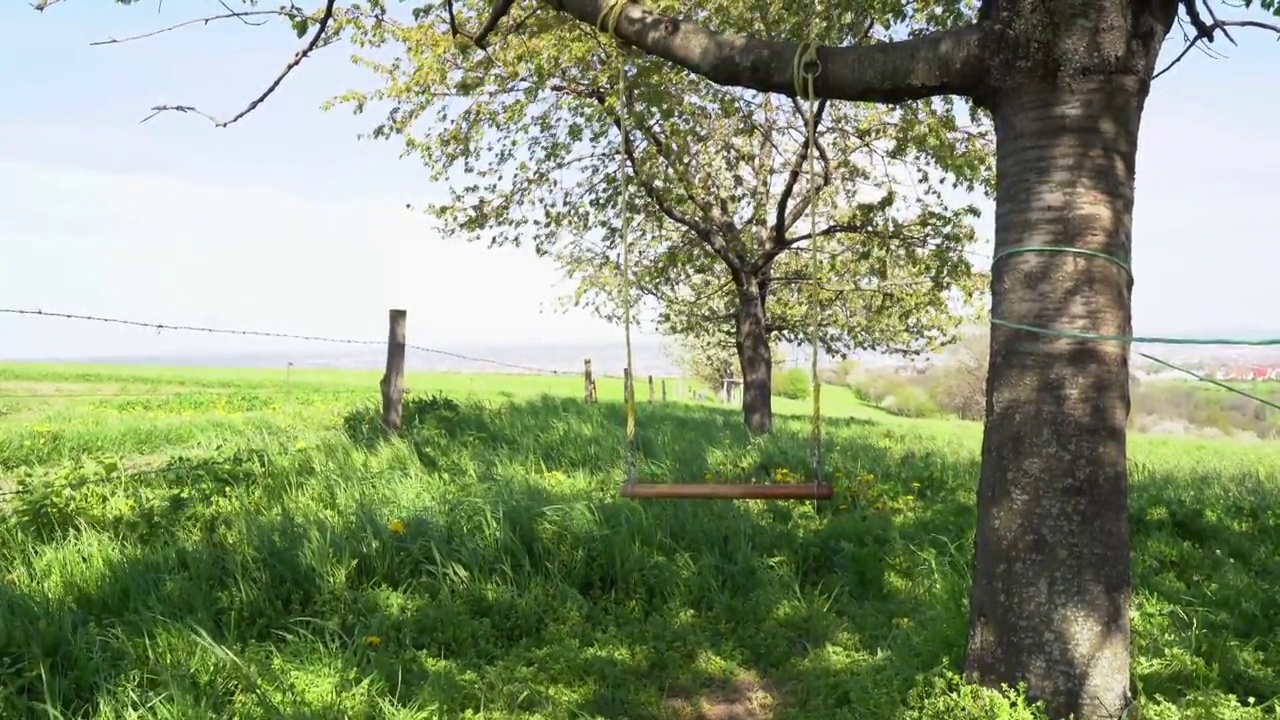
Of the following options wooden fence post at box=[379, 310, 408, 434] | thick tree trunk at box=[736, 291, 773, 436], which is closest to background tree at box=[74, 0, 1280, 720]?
wooden fence post at box=[379, 310, 408, 434]

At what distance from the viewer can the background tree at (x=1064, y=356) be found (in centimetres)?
296

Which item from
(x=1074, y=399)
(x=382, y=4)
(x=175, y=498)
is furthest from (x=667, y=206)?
(x=1074, y=399)

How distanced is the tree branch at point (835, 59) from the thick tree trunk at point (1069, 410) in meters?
0.29

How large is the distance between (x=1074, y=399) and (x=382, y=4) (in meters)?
6.31

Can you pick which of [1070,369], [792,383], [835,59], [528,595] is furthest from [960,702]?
[792,383]

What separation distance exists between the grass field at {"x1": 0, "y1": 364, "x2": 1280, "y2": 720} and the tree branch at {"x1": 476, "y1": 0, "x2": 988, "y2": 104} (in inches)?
87.1

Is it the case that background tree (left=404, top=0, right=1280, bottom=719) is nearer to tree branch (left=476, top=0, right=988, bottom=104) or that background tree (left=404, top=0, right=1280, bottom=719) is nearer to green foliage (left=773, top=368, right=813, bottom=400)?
tree branch (left=476, top=0, right=988, bottom=104)

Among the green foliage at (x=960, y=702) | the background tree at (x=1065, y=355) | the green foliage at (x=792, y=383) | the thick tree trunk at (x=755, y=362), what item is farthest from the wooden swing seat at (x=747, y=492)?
the green foliage at (x=792, y=383)

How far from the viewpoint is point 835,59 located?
11.4 ft

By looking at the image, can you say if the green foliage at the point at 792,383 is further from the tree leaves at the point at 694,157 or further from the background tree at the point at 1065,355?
the background tree at the point at 1065,355

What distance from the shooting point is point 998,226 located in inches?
125

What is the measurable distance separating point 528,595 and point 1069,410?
8.74 feet

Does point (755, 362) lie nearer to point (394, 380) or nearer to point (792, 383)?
point (394, 380)

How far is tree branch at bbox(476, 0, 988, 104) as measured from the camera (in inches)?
127
